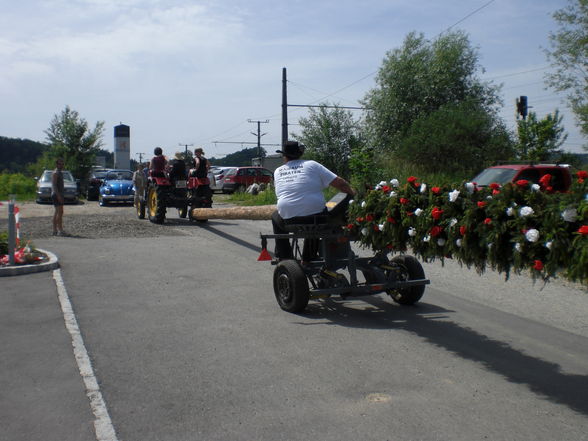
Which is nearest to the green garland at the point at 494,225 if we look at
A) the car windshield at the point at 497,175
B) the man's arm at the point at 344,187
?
the man's arm at the point at 344,187

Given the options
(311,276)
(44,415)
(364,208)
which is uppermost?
(364,208)

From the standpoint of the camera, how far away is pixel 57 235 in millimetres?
14891

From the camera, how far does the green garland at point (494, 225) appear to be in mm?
4102

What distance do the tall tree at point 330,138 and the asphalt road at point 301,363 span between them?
88.2 ft

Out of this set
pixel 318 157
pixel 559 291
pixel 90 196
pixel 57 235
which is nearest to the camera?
pixel 559 291

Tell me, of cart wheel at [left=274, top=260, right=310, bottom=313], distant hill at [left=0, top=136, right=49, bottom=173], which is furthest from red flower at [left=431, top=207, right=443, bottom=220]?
distant hill at [left=0, top=136, right=49, bottom=173]

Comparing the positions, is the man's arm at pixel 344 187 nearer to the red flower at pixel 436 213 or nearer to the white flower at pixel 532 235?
the red flower at pixel 436 213

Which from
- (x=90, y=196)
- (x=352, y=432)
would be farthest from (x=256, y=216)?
(x=90, y=196)

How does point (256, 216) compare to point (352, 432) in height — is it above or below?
above

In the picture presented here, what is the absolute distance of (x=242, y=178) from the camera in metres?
40.1

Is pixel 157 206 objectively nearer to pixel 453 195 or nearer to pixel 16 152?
pixel 453 195

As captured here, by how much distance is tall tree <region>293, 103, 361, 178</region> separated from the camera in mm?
35969

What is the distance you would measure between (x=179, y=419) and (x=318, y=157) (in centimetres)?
3213

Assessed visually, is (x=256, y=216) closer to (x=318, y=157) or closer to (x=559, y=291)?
(x=559, y=291)
